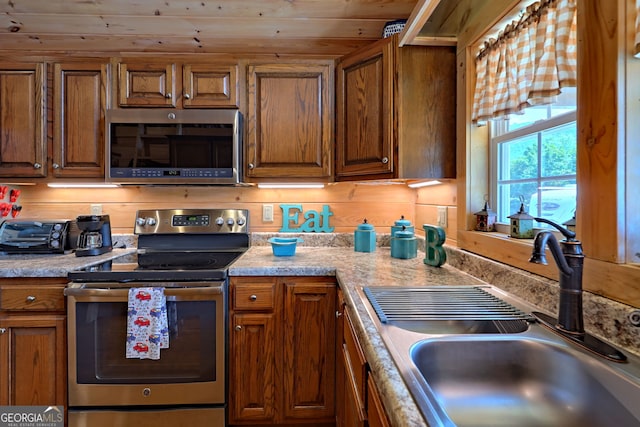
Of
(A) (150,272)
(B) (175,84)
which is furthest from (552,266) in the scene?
(B) (175,84)

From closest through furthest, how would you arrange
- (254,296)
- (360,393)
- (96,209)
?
(360,393) < (254,296) < (96,209)

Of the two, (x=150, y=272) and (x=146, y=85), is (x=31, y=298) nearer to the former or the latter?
(x=150, y=272)

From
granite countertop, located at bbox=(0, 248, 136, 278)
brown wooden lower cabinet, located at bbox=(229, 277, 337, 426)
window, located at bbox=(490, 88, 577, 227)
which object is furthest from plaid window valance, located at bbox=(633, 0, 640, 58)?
granite countertop, located at bbox=(0, 248, 136, 278)

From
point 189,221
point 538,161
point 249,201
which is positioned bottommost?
point 189,221

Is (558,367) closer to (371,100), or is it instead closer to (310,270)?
(310,270)

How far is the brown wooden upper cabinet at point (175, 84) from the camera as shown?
1929mm

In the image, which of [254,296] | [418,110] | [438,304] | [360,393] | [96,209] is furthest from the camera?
[96,209]

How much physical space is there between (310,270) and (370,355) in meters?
0.88

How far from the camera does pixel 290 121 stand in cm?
197

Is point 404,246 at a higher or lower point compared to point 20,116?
lower

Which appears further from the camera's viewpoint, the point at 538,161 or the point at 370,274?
the point at 370,274

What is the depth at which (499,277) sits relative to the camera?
1263 mm

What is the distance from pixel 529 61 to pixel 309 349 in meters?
1.54

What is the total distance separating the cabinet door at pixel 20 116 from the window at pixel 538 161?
8.33 feet
